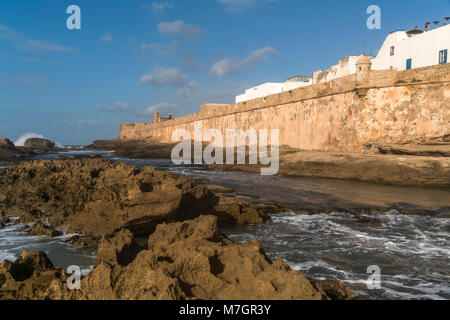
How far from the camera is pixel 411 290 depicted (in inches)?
146

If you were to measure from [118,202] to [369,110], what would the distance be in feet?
43.5

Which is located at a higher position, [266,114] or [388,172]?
[266,114]

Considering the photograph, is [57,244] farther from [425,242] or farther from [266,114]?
[266,114]

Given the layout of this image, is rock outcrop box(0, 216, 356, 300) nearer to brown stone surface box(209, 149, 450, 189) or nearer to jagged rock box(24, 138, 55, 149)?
brown stone surface box(209, 149, 450, 189)

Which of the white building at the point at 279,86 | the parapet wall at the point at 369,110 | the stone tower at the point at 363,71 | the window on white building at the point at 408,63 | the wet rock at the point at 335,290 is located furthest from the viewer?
the white building at the point at 279,86

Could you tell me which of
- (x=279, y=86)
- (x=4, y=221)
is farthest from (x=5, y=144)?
(x=279, y=86)

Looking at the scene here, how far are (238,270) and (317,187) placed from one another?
29.7 feet

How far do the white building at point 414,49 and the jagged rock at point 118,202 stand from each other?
837 inches

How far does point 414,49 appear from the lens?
969 inches

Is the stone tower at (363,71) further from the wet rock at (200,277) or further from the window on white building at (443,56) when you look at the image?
the wet rock at (200,277)

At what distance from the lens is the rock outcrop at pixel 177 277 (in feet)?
8.25

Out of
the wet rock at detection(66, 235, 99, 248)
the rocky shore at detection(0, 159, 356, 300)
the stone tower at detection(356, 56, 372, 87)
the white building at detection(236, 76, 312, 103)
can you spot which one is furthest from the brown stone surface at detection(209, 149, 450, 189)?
the white building at detection(236, 76, 312, 103)

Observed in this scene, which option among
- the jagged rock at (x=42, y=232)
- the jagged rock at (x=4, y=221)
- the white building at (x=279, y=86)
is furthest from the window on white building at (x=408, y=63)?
the jagged rock at (x=4, y=221)
